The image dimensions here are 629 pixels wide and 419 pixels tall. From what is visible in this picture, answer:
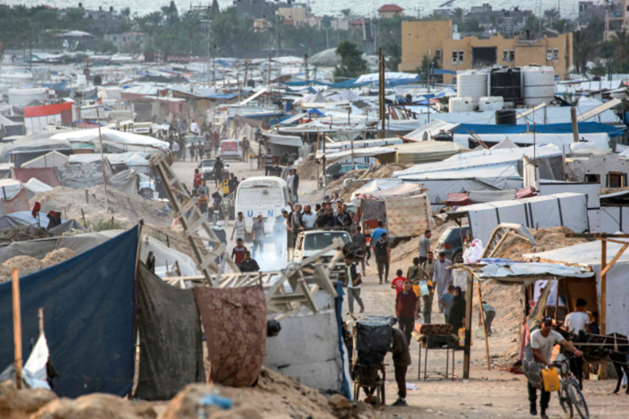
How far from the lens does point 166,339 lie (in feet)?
21.3

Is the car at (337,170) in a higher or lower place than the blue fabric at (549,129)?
lower

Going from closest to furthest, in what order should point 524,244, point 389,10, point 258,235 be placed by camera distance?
point 524,244 < point 258,235 < point 389,10

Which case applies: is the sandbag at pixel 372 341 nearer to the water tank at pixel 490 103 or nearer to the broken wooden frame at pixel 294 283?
the broken wooden frame at pixel 294 283

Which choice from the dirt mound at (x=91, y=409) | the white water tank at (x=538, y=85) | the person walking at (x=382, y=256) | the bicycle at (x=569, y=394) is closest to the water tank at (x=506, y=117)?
the white water tank at (x=538, y=85)

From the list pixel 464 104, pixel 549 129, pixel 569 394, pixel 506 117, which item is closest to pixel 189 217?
pixel 569 394

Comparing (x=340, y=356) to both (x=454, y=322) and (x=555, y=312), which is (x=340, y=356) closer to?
(x=454, y=322)

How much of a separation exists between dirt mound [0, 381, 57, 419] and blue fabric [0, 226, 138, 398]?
39.3 inches

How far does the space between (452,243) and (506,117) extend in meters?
22.4

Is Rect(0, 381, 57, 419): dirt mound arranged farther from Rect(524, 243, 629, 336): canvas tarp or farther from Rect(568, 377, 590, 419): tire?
Rect(524, 243, 629, 336): canvas tarp

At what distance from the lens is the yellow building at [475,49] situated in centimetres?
7931

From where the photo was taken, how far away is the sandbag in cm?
821

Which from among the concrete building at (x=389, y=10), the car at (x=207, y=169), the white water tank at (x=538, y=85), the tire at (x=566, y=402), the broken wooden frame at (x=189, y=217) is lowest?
the tire at (x=566, y=402)

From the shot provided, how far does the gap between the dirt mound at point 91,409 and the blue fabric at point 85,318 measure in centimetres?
126

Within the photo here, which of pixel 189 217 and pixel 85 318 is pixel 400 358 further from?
pixel 85 318
